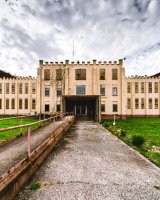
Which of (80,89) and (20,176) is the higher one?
(80,89)

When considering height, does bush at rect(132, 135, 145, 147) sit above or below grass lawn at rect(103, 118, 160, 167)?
above

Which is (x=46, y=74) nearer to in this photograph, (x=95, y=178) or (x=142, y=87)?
(x=142, y=87)

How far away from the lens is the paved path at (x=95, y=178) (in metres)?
4.02

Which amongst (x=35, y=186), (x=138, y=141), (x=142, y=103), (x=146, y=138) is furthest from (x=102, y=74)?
(x=35, y=186)

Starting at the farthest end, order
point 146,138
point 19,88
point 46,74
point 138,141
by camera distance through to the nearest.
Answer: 1. point 19,88
2. point 46,74
3. point 146,138
4. point 138,141

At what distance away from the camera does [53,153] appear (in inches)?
293

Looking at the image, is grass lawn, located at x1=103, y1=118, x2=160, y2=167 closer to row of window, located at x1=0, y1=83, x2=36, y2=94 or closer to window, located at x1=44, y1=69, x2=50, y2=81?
window, located at x1=44, y1=69, x2=50, y2=81

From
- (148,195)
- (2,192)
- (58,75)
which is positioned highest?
(58,75)

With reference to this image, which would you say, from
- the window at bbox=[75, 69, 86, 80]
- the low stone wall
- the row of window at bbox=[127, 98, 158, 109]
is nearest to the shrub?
the low stone wall

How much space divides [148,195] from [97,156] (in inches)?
→ 128

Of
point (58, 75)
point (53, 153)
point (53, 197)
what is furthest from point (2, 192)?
point (58, 75)

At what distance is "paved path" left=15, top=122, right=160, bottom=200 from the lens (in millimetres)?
4023

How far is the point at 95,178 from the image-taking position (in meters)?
4.94

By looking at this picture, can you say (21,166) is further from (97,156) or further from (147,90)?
(147,90)
